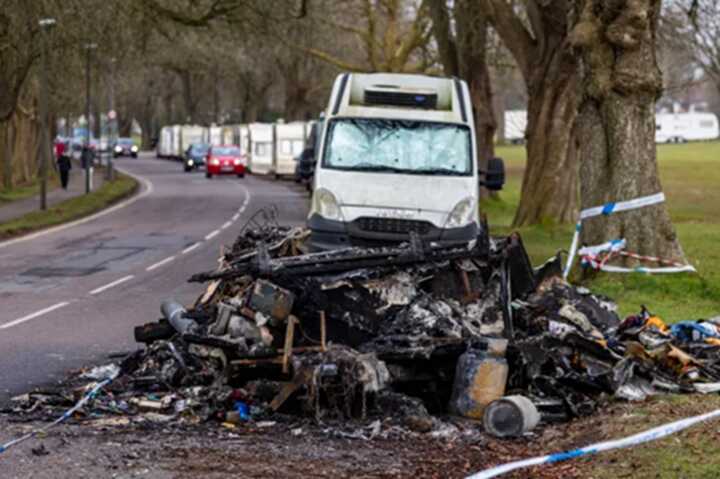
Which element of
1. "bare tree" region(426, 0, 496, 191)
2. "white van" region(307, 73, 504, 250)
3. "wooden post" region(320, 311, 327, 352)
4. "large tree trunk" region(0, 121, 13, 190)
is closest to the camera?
"wooden post" region(320, 311, 327, 352)

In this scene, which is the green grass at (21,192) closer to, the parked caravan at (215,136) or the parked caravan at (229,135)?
the parked caravan at (229,135)

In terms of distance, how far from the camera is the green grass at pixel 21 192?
50.9m

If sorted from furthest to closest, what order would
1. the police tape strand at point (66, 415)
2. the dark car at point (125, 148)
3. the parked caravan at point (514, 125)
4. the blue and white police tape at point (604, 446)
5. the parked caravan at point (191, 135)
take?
the parked caravan at point (514, 125), the dark car at point (125, 148), the parked caravan at point (191, 135), the police tape strand at point (66, 415), the blue and white police tape at point (604, 446)

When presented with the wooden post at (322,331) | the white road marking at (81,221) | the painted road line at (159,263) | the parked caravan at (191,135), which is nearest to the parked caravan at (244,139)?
the white road marking at (81,221)

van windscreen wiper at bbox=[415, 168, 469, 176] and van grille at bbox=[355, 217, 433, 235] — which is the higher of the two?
van windscreen wiper at bbox=[415, 168, 469, 176]

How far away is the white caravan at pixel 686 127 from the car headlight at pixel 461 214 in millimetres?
133842

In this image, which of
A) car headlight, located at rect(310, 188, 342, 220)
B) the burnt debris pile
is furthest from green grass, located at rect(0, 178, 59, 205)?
the burnt debris pile

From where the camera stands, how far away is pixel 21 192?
56.7 meters

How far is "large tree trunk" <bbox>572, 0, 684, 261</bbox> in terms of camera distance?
18.9m

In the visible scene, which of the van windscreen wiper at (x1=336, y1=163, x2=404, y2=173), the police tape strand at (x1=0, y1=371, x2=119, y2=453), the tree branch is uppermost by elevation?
the tree branch

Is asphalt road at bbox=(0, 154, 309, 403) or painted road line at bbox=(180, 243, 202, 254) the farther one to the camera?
painted road line at bbox=(180, 243, 202, 254)

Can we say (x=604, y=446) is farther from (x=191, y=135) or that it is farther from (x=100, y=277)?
(x=191, y=135)

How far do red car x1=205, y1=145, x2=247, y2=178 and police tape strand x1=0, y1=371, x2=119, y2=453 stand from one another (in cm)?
6390

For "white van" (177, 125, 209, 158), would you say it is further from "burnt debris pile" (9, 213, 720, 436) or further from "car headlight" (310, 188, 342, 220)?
"burnt debris pile" (9, 213, 720, 436)
